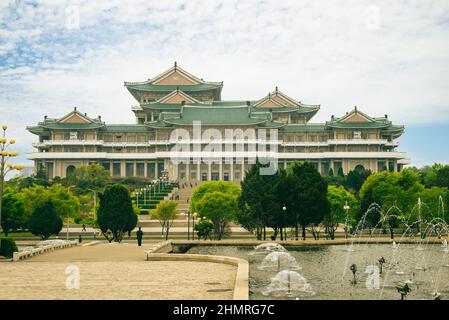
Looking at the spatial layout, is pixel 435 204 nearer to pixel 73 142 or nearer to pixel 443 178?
pixel 443 178

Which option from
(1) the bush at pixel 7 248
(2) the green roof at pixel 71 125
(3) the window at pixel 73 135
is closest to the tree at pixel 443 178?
(1) the bush at pixel 7 248

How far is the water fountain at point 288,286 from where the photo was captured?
16.8 meters

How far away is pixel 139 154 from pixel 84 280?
73087 millimetres

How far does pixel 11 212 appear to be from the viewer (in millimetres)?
45938

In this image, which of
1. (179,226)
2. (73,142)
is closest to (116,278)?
(179,226)

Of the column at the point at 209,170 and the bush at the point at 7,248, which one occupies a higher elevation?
the column at the point at 209,170

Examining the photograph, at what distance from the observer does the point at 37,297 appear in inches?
597

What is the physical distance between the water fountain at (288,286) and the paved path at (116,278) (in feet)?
4.70

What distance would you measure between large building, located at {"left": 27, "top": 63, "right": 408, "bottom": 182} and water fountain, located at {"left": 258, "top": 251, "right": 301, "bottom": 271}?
5860 centimetres

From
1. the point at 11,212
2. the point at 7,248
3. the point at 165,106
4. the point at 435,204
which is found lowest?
the point at 7,248

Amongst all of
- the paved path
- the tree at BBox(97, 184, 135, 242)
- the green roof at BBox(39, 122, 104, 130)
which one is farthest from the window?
the paved path

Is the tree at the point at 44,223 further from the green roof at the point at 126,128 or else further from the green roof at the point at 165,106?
the green roof at the point at 165,106

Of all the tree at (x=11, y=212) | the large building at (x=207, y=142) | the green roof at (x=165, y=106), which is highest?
the green roof at (x=165, y=106)

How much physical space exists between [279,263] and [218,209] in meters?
18.7
